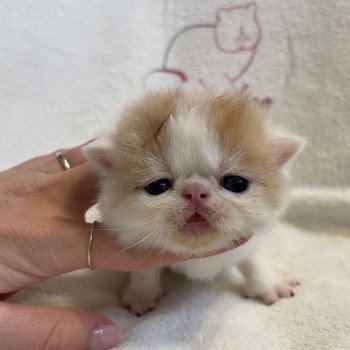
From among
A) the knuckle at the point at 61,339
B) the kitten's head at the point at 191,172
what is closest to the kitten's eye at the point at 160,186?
the kitten's head at the point at 191,172

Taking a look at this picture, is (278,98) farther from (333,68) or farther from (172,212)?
(172,212)

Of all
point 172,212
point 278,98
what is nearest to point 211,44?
point 278,98

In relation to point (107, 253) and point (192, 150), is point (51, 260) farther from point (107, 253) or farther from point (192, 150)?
point (192, 150)

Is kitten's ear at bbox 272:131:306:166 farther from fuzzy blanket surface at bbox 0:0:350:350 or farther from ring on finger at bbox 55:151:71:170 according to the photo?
ring on finger at bbox 55:151:71:170

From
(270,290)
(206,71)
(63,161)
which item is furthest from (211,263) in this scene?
(206,71)

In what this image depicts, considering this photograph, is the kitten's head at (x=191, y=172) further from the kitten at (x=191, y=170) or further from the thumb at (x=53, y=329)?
the thumb at (x=53, y=329)

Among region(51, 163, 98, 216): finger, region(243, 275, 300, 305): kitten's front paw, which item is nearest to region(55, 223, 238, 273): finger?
region(51, 163, 98, 216): finger
